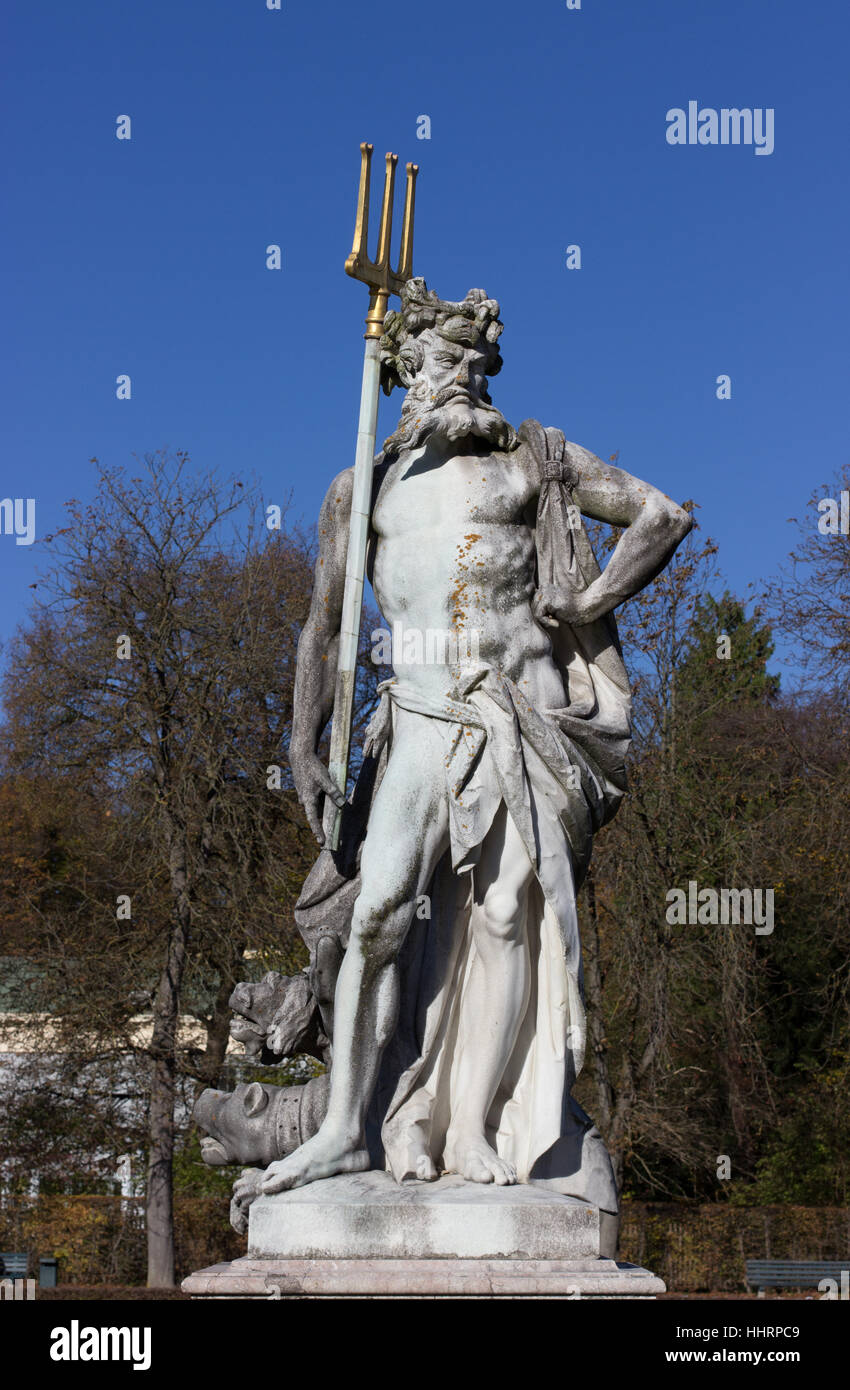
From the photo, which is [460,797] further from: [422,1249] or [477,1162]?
[422,1249]

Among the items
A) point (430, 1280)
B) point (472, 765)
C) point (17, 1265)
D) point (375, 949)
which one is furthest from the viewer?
point (17, 1265)

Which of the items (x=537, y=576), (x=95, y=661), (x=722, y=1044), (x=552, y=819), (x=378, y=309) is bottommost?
(x=722, y=1044)

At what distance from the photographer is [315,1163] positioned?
16.2 ft

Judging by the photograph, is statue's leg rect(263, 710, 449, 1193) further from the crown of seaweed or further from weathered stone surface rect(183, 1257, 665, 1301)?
the crown of seaweed

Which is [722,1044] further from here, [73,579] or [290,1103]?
[290,1103]

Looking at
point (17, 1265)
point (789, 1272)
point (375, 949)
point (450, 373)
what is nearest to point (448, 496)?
point (450, 373)

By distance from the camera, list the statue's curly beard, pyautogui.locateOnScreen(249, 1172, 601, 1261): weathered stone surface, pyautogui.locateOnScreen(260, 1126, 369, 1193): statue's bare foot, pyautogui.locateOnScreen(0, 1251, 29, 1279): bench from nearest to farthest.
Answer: pyautogui.locateOnScreen(249, 1172, 601, 1261): weathered stone surface < pyautogui.locateOnScreen(260, 1126, 369, 1193): statue's bare foot < the statue's curly beard < pyautogui.locateOnScreen(0, 1251, 29, 1279): bench

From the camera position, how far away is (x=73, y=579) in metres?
23.9

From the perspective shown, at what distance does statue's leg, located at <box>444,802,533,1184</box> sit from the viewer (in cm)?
513

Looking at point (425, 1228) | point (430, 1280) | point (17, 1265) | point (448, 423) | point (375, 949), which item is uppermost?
point (448, 423)

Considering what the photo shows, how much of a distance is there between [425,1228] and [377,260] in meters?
3.25

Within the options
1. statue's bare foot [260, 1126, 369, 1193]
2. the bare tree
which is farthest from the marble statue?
the bare tree
